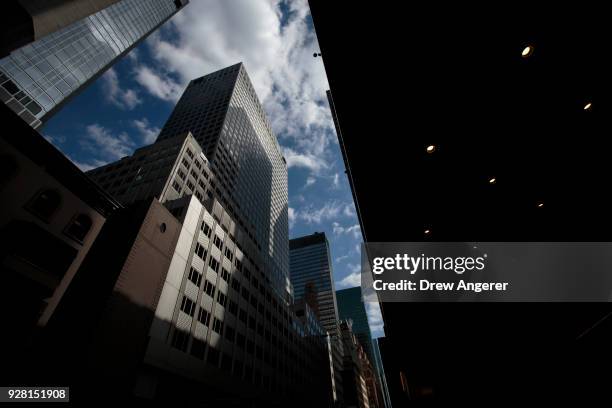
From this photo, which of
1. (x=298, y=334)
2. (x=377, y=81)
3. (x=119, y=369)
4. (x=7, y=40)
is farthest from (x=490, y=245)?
(x=298, y=334)

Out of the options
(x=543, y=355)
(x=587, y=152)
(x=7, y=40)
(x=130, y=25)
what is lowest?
(x=543, y=355)

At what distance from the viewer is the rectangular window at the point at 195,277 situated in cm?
2799

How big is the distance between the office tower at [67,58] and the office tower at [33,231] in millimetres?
45218

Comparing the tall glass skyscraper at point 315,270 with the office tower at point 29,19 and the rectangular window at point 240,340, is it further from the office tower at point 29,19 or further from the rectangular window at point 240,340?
the office tower at point 29,19

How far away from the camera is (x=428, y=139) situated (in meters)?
8.20

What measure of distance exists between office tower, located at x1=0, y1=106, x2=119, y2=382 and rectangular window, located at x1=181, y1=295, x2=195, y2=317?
8900 millimetres

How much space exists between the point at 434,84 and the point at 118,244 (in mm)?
25700

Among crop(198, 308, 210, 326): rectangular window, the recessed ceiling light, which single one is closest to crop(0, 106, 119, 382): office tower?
crop(198, 308, 210, 326): rectangular window

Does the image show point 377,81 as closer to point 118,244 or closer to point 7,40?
point 118,244

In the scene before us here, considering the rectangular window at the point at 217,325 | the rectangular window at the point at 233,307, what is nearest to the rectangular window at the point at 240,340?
the rectangular window at the point at 233,307

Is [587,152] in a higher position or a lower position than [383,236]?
lower

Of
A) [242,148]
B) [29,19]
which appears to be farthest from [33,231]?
[242,148]

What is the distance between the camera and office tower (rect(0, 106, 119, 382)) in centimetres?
1709

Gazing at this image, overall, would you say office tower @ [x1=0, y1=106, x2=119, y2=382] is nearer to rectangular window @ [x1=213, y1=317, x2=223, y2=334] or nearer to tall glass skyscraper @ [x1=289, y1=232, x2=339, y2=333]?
rectangular window @ [x1=213, y1=317, x2=223, y2=334]
